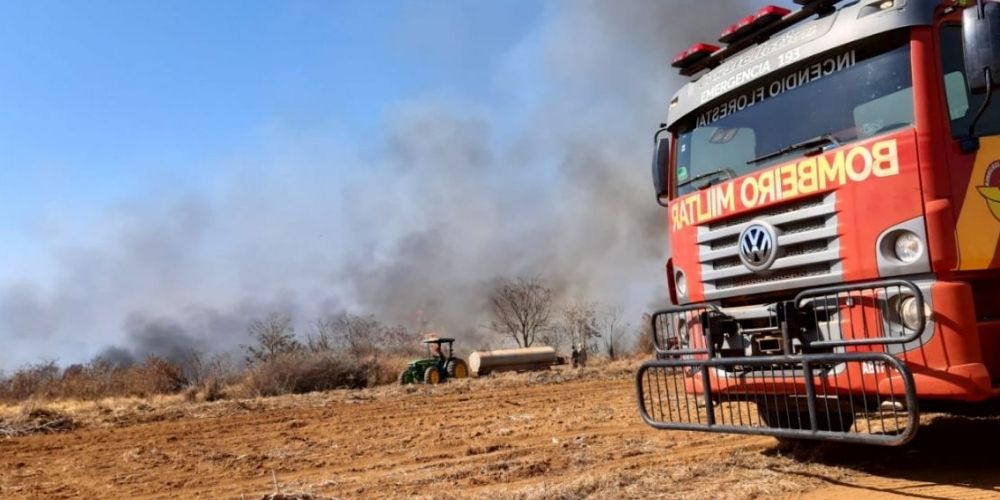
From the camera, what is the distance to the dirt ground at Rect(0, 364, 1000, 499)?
16.2 ft

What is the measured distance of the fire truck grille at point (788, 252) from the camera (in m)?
4.50

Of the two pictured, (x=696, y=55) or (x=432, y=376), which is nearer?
(x=696, y=55)

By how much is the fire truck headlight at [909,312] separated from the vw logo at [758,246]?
803 millimetres

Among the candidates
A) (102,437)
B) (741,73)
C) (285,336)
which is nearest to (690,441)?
(741,73)

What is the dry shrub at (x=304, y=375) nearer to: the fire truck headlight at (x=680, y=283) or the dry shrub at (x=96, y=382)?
the dry shrub at (x=96, y=382)

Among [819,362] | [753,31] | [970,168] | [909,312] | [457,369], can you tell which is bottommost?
[457,369]

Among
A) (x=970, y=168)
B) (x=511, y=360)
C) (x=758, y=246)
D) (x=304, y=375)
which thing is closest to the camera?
(x=970, y=168)

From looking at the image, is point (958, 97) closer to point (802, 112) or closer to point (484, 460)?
point (802, 112)

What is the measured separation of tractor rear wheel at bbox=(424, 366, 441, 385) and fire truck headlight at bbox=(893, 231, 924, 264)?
17377 mm

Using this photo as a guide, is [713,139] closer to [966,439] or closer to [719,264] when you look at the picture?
[719,264]

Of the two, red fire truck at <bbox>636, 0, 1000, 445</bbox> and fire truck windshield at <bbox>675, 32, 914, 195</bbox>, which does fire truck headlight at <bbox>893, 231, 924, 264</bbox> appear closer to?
red fire truck at <bbox>636, 0, 1000, 445</bbox>

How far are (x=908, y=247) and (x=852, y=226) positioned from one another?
31 cm

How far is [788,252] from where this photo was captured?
470 cm

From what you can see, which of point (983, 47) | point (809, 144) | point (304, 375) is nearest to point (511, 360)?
point (304, 375)
